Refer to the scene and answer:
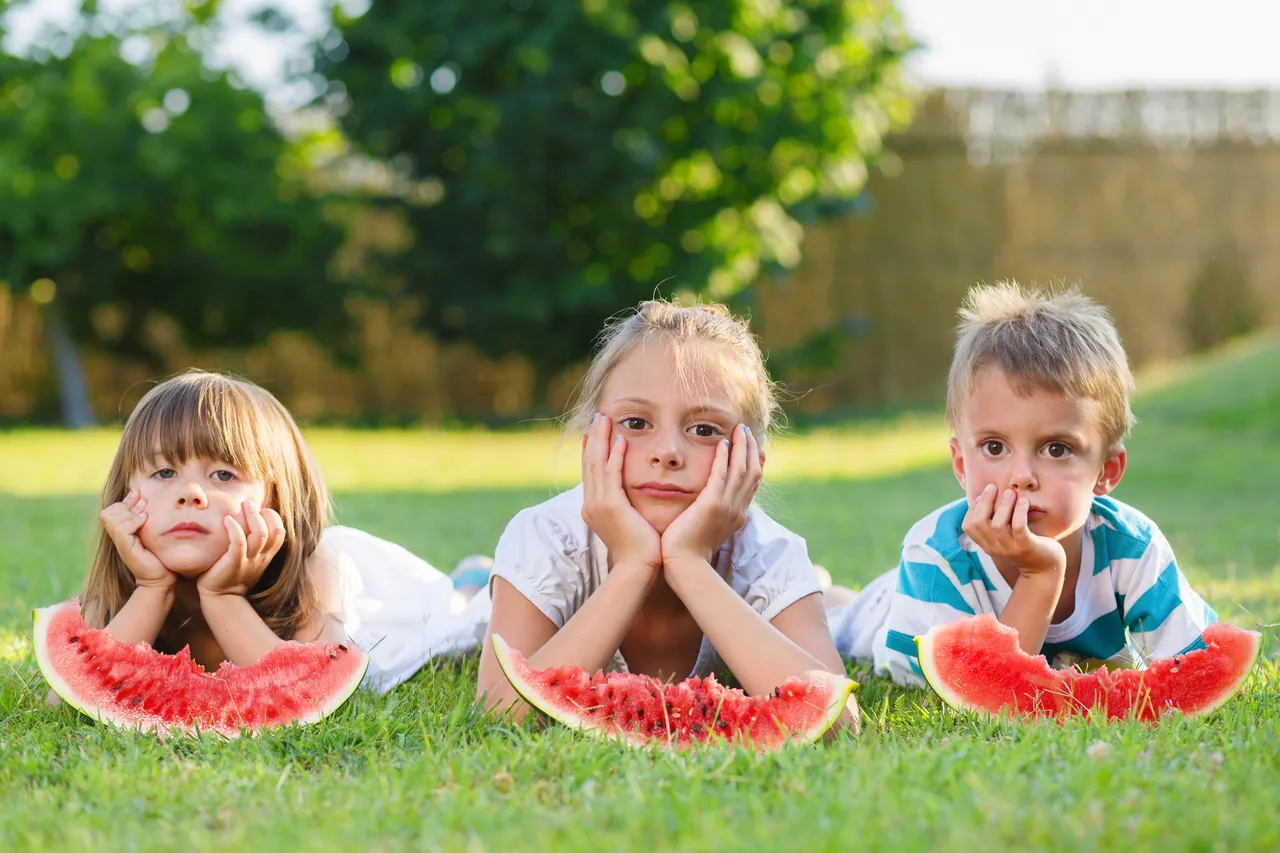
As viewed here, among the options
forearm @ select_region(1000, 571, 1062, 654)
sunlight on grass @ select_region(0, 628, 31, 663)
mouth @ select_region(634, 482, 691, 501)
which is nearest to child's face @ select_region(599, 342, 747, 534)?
mouth @ select_region(634, 482, 691, 501)

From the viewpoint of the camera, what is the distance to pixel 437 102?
1420 cm

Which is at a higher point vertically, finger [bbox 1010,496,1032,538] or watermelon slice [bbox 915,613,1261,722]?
finger [bbox 1010,496,1032,538]

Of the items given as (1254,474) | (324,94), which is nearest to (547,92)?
(324,94)

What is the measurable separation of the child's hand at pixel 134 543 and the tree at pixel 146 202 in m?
10.5

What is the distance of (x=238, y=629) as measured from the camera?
3279mm

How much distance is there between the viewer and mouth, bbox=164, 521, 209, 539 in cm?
325

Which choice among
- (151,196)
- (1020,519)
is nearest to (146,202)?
(151,196)

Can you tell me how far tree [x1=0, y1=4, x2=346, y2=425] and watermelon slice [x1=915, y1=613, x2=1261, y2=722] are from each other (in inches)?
457

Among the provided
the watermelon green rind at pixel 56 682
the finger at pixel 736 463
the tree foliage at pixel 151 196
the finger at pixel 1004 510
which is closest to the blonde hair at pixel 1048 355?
the finger at pixel 1004 510

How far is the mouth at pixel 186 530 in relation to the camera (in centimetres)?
325

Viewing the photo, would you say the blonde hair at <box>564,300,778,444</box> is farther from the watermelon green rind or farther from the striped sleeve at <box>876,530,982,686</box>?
the watermelon green rind

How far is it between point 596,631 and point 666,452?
0.48 m

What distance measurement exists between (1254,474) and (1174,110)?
32.2 feet

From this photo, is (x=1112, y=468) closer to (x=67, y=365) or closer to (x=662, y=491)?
(x=662, y=491)
